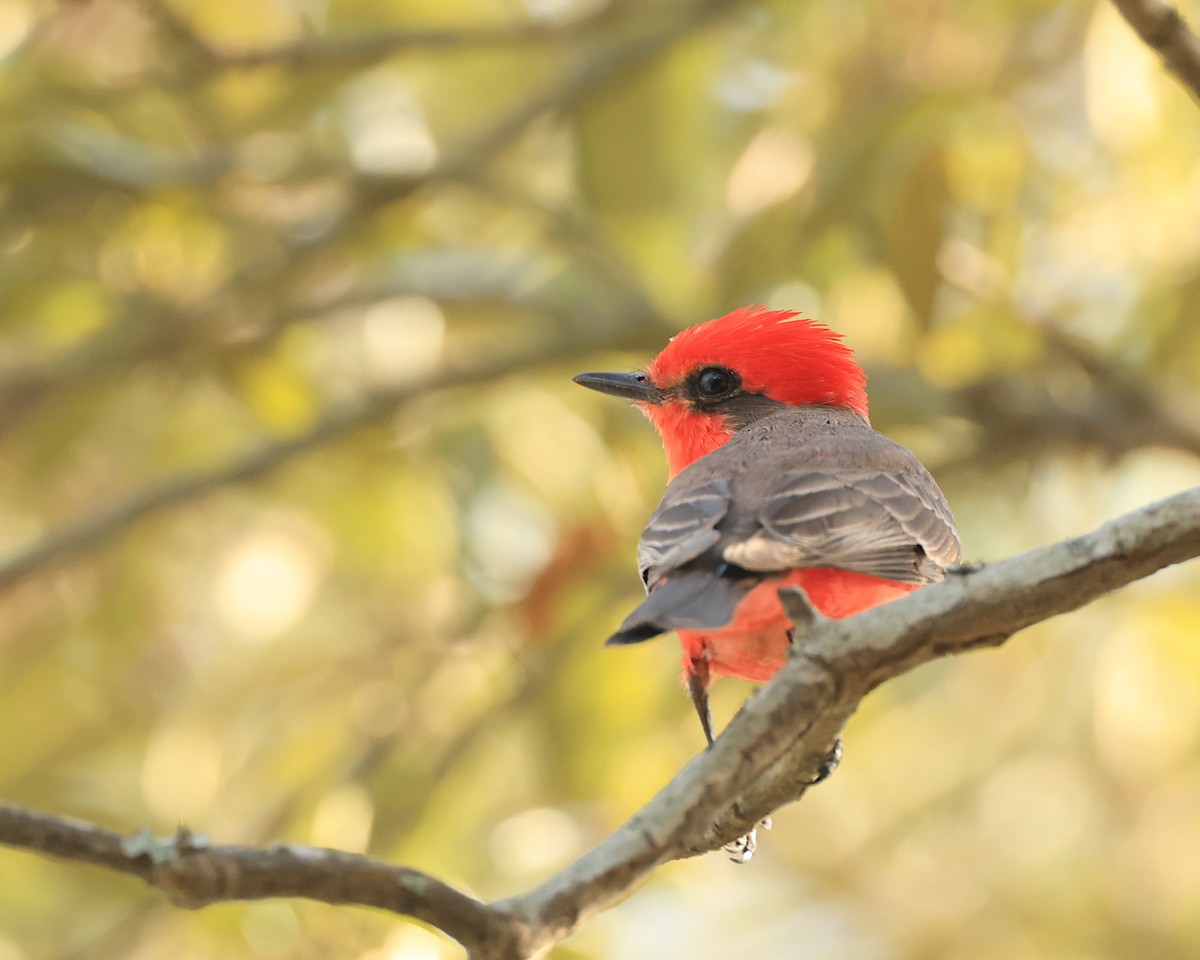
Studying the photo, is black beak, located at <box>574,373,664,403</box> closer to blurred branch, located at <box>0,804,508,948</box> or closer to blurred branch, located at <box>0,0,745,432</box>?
blurred branch, located at <box>0,0,745,432</box>

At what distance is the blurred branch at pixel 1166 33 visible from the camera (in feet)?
8.32

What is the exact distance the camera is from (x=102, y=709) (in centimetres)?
583

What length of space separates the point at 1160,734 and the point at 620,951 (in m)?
2.22

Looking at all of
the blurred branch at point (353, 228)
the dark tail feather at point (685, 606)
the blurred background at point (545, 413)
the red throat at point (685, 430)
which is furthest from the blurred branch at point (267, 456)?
the dark tail feather at point (685, 606)

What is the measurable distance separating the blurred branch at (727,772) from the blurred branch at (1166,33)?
3.17 feet

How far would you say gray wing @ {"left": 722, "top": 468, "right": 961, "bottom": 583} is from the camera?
2.76 m

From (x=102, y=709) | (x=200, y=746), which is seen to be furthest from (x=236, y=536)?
(x=200, y=746)

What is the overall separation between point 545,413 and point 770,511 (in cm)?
336

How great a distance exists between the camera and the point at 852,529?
291cm

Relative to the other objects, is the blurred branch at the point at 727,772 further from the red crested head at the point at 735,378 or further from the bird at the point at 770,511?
the red crested head at the point at 735,378

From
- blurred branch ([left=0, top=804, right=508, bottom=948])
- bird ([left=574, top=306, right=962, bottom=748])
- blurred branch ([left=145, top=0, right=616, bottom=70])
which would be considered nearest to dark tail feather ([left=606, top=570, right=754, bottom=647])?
bird ([left=574, top=306, right=962, bottom=748])

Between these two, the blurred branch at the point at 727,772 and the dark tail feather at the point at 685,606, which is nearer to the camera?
the blurred branch at the point at 727,772

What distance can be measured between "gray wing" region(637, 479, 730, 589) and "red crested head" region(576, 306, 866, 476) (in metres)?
0.91

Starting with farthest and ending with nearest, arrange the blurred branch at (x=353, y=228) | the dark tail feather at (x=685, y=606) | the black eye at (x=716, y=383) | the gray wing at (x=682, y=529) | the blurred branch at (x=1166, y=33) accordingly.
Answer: the blurred branch at (x=353, y=228) → the black eye at (x=716, y=383) → the gray wing at (x=682, y=529) → the blurred branch at (x=1166, y=33) → the dark tail feather at (x=685, y=606)
